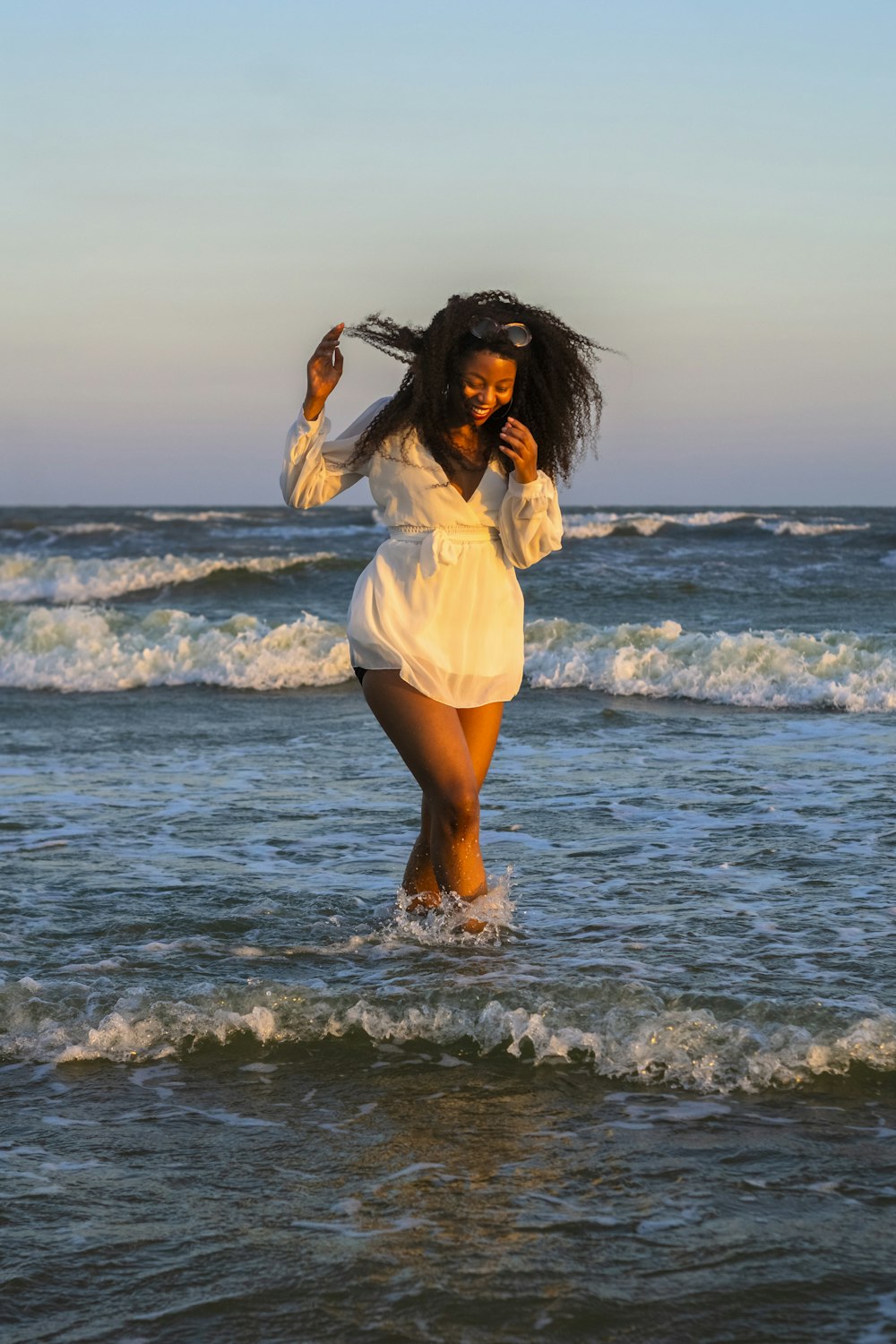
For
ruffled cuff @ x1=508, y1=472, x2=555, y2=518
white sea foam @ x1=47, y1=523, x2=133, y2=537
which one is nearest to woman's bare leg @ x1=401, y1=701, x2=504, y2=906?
ruffled cuff @ x1=508, y1=472, x2=555, y2=518

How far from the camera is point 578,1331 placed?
2.49 m

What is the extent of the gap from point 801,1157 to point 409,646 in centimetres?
198

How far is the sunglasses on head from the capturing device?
4.26 metres

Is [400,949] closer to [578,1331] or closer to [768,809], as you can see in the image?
[578,1331]

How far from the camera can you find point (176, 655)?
1466cm

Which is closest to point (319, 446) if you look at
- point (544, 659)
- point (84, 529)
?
point (544, 659)

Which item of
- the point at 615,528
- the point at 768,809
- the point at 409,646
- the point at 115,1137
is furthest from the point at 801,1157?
the point at 615,528

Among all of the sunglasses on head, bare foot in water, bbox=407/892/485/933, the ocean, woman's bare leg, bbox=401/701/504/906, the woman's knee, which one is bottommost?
the ocean

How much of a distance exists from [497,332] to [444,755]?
131 centimetres

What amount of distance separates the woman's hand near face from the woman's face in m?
0.12

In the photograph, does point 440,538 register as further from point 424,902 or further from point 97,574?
point 97,574

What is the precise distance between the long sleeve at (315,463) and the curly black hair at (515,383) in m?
0.05

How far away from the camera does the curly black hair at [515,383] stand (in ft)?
14.2

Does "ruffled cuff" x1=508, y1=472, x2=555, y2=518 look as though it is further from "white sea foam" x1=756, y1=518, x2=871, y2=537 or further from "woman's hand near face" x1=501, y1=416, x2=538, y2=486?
"white sea foam" x1=756, y1=518, x2=871, y2=537
